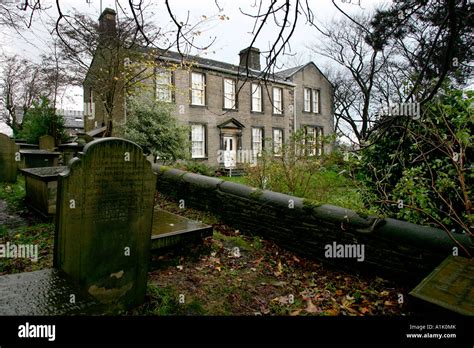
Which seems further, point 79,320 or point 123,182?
point 123,182

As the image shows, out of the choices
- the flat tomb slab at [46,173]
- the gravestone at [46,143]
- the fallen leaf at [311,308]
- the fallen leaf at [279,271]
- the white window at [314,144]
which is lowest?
the fallen leaf at [311,308]

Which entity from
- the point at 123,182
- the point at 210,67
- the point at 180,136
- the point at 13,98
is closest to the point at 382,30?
the point at 123,182

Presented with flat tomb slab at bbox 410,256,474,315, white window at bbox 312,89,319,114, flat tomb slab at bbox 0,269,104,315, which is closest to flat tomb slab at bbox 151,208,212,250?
flat tomb slab at bbox 0,269,104,315

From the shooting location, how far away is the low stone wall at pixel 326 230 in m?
3.76

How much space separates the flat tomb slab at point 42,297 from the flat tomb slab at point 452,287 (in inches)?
106

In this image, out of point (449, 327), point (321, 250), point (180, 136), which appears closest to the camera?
point (449, 327)

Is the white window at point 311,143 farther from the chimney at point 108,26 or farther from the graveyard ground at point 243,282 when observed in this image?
the chimney at point 108,26

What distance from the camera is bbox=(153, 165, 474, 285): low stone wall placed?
12.3 feet

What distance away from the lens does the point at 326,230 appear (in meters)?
4.78

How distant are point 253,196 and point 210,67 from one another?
16109mm

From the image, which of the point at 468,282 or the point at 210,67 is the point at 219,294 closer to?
the point at 468,282

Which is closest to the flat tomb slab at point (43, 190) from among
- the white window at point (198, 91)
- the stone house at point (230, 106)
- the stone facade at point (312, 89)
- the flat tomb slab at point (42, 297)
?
the flat tomb slab at point (42, 297)

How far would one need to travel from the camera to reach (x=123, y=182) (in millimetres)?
3436

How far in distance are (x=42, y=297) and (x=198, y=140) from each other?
18577 millimetres
